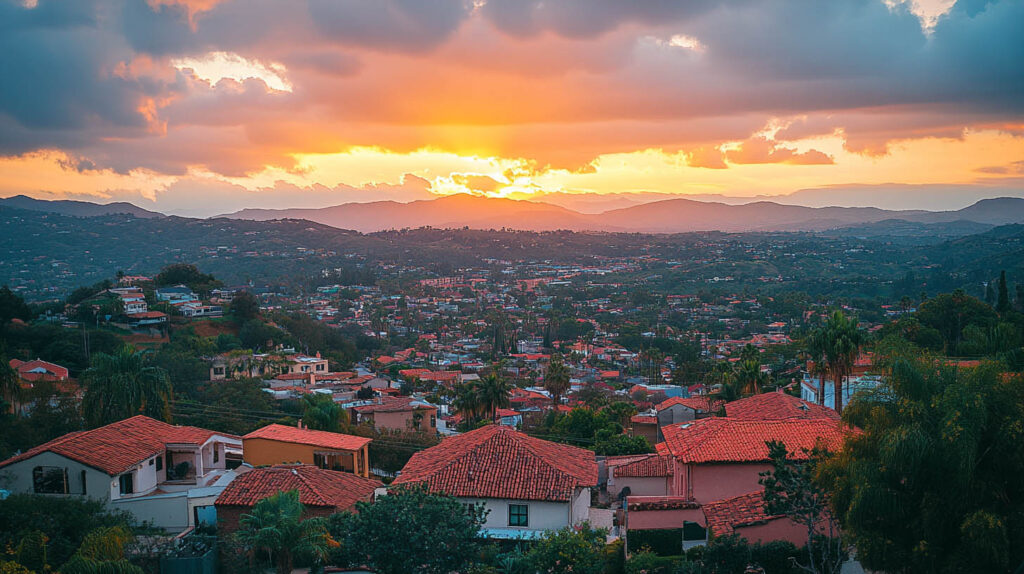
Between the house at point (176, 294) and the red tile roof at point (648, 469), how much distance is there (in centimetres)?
5243

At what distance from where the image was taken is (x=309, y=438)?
22547mm

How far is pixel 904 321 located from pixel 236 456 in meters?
31.6

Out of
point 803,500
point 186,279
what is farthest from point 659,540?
point 186,279

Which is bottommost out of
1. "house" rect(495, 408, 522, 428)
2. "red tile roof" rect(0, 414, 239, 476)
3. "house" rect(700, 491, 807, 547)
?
"house" rect(495, 408, 522, 428)

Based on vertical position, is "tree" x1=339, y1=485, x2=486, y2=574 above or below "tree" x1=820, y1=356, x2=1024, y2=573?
below

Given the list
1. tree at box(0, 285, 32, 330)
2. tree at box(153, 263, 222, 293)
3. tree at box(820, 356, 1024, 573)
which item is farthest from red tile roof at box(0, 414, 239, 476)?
tree at box(153, 263, 222, 293)

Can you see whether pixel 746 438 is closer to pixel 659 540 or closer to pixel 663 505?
pixel 663 505

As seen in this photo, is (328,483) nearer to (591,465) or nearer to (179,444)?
(179,444)

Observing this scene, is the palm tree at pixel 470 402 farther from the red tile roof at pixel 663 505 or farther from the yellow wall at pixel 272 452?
the red tile roof at pixel 663 505

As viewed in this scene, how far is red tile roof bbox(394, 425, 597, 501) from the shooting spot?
17359mm

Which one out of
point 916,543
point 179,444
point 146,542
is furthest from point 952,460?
point 179,444

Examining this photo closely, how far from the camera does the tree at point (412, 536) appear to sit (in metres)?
12.6

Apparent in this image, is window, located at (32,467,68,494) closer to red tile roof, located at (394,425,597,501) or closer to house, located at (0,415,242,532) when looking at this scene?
house, located at (0,415,242,532)

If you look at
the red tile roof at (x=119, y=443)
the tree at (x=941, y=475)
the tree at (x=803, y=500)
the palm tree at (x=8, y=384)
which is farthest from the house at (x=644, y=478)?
the palm tree at (x=8, y=384)
